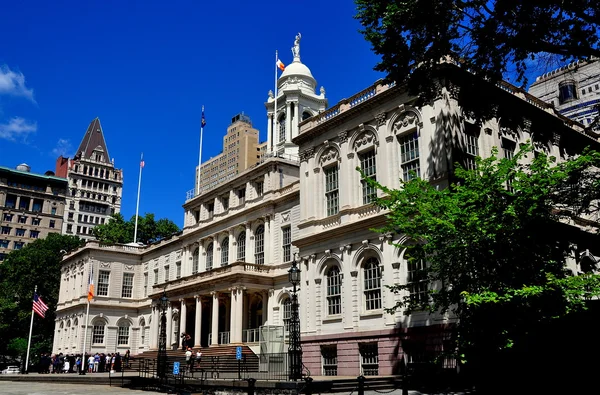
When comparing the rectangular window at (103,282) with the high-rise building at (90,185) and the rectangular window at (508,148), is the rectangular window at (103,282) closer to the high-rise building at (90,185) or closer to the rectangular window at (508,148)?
the rectangular window at (508,148)

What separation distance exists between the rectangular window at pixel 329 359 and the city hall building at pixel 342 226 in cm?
8

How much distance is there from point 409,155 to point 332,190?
17.7 ft

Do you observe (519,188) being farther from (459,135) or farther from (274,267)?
(274,267)

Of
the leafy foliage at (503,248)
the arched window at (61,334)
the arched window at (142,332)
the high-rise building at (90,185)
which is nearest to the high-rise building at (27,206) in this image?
the high-rise building at (90,185)

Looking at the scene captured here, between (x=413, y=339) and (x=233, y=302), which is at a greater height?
(x=233, y=302)

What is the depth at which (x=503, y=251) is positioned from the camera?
18969 mm

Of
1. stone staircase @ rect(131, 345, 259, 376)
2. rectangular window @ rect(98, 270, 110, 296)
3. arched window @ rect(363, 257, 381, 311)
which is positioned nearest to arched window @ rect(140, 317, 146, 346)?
rectangular window @ rect(98, 270, 110, 296)

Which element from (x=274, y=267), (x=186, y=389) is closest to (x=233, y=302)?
(x=274, y=267)

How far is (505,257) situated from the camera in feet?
62.1

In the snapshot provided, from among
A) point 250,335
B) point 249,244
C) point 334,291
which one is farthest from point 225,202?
point 334,291

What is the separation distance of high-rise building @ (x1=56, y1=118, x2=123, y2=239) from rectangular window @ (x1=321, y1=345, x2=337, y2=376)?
96.9 meters

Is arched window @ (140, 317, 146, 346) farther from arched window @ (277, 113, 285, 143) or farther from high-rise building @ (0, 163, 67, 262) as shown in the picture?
high-rise building @ (0, 163, 67, 262)

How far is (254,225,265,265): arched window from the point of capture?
4066cm

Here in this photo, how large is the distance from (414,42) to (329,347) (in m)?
16.1
